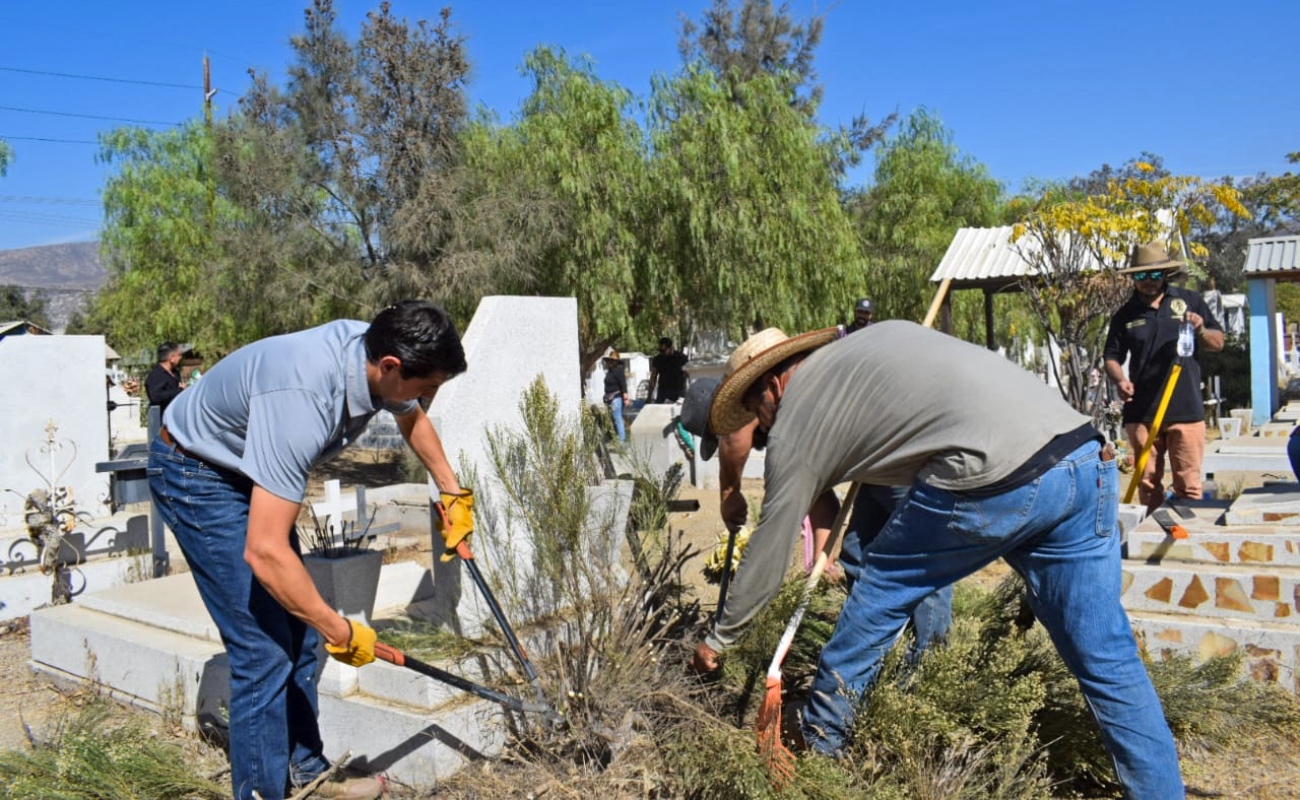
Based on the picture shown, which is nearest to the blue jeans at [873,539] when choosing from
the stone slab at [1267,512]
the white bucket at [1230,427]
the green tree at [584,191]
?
the stone slab at [1267,512]

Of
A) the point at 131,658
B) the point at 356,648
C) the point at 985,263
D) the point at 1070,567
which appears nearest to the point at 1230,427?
the point at 985,263

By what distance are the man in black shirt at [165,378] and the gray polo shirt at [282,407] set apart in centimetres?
752

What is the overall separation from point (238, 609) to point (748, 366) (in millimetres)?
1621

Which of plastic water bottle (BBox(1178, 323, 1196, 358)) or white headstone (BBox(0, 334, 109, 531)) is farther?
white headstone (BBox(0, 334, 109, 531))

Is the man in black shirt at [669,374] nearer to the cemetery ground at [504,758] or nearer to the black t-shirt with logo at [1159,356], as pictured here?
the cemetery ground at [504,758]

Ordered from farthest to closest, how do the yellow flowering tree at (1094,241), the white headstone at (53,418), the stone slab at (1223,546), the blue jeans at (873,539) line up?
1. the yellow flowering tree at (1094,241)
2. the white headstone at (53,418)
3. the stone slab at (1223,546)
4. the blue jeans at (873,539)

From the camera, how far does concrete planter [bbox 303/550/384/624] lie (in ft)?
12.5

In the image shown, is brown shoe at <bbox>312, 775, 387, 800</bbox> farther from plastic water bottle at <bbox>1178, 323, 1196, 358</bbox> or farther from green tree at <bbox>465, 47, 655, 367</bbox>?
green tree at <bbox>465, 47, 655, 367</bbox>

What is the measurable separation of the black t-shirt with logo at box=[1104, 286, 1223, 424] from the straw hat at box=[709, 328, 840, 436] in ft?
10.8

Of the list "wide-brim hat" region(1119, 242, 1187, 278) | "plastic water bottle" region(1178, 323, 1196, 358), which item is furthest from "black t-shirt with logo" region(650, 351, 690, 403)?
"plastic water bottle" region(1178, 323, 1196, 358)

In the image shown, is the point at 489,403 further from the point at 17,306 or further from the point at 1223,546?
the point at 17,306

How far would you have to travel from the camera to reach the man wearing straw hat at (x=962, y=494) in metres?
2.63

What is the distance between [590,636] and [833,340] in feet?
4.07

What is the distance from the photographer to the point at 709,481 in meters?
10.9
